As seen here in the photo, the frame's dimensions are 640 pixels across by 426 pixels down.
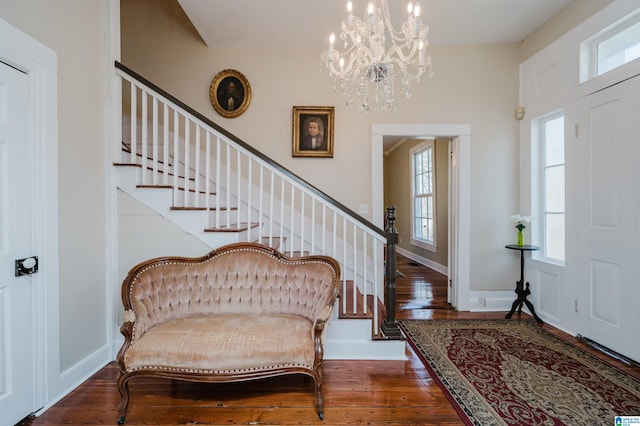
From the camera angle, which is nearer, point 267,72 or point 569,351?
point 569,351

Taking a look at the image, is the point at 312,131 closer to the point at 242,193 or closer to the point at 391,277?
the point at 242,193

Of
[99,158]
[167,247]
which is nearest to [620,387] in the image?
[167,247]

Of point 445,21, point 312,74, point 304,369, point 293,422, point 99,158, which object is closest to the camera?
point 293,422

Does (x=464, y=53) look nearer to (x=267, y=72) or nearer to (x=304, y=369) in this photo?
(x=267, y=72)

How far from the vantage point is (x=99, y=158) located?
2340 millimetres

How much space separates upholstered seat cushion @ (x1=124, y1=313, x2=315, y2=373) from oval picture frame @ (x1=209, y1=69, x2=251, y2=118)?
8.54 feet

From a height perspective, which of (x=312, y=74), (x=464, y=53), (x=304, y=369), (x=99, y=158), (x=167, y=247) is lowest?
(x=304, y=369)

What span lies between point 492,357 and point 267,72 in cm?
375

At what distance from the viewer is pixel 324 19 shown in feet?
10.2

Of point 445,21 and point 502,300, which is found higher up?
point 445,21

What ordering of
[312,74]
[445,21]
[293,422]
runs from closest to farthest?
1. [293,422]
2. [445,21]
3. [312,74]

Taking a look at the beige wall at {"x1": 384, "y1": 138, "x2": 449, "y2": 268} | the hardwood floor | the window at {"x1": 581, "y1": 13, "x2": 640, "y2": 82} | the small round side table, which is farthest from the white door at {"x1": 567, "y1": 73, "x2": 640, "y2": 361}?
the beige wall at {"x1": 384, "y1": 138, "x2": 449, "y2": 268}

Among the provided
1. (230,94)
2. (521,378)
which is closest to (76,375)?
(230,94)

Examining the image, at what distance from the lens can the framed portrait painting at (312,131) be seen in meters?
3.59
